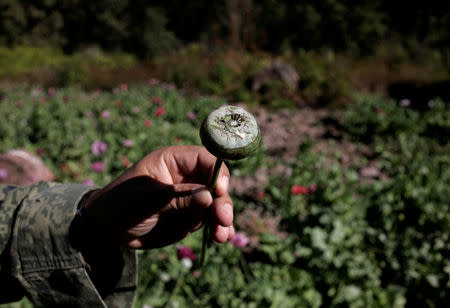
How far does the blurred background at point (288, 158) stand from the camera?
200 cm

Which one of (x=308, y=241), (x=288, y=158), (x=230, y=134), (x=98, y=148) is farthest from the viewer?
(x=288, y=158)

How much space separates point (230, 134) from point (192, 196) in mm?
359

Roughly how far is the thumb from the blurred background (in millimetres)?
887

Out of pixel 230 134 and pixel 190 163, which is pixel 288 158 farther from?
pixel 230 134

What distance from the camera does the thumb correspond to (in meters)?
0.99

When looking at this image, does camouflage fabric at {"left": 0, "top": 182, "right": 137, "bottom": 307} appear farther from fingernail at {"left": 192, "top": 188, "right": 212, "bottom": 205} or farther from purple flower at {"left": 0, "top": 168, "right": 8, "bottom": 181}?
purple flower at {"left": 0, "top": 168, "right": 8, "bottom": 181}

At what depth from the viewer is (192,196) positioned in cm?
101

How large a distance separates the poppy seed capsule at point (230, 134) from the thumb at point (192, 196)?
0.25m

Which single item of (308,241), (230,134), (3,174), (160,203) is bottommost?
(308,241)

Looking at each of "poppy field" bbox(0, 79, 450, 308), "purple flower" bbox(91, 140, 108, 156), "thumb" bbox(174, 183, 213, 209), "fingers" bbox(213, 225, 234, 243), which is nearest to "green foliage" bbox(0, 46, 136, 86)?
"poppy field" bbox(0, 79, 450, 308)

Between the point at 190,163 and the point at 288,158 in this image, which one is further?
the point at 288,158

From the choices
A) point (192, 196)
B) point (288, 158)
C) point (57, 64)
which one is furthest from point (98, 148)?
point (57, 64)

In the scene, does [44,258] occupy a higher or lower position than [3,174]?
higher

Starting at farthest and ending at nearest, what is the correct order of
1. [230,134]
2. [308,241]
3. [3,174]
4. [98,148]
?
1. [98,148]
2. [3,174]
3. [308,241]
4. [230,134]
